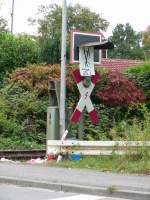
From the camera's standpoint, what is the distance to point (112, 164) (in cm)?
1580

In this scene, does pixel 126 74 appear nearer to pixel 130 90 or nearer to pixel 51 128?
pixel 130 90

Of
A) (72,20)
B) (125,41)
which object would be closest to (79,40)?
(72,20)

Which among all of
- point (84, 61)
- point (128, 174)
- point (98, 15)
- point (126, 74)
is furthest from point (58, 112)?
point (98, 15)

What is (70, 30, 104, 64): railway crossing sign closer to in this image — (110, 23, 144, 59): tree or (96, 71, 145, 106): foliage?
(96, 71, 145, 106): foliage

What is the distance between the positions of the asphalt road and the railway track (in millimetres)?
6956

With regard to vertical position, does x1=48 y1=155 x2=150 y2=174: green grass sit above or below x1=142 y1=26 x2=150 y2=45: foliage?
below

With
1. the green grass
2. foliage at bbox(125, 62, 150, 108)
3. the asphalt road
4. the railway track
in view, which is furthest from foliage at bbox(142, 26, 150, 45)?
the asphalt road

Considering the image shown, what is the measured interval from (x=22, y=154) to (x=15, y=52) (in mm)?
13689

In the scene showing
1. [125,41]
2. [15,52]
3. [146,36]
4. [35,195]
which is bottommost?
[35,195]

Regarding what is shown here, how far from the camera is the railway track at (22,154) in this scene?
20.3 metres

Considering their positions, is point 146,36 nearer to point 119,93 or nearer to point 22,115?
point 119,93

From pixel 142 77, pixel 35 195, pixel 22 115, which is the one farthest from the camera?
pixel 142 77

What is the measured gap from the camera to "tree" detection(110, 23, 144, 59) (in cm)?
10275

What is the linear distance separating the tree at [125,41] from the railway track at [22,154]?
3154 inches
